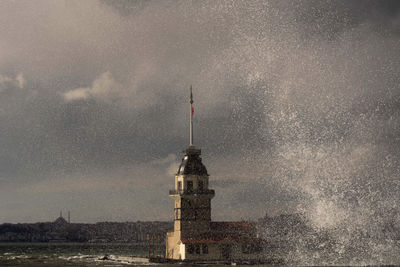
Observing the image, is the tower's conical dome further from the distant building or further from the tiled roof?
the tiled roof

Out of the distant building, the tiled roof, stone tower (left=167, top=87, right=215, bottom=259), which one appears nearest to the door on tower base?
the distant building

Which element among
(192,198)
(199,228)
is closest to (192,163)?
(192,198)

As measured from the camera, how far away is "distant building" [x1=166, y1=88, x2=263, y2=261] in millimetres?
78250

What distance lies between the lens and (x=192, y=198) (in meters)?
81.3

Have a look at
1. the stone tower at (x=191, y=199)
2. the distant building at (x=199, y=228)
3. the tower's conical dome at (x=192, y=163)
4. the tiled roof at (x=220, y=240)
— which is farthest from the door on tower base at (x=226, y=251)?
the tower's conical dome at (x=192, y=163)

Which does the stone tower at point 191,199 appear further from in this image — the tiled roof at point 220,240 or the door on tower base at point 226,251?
the door on tower base at point 226,251

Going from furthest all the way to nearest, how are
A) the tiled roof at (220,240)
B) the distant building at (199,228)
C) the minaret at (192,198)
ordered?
the minaret at (192,198) → the tiled roof at (220,240) → the distant building at (199,228)

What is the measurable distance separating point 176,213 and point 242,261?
12.3 meters

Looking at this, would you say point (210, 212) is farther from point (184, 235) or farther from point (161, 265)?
Answer: point (161, 265)

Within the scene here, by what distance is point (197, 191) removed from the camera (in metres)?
81.4

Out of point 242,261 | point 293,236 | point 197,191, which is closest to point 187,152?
point 197,191

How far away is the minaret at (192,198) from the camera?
80.8 meters

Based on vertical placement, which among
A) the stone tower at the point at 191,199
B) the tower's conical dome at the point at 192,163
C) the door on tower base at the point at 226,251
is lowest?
the door on tower base at the point at 226,251

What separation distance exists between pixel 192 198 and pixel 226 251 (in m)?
8.95
